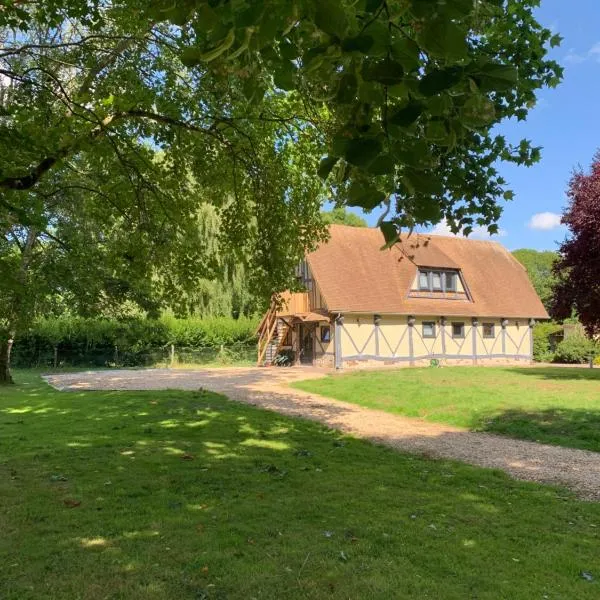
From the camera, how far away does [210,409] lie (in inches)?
474

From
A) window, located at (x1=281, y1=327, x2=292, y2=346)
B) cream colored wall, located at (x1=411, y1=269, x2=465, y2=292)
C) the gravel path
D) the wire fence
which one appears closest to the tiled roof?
cream colored wall, located at (x1=411, y1=269, x2=465, y2=292)

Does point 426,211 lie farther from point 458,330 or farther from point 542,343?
point 542,343

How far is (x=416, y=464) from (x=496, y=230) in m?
3.89

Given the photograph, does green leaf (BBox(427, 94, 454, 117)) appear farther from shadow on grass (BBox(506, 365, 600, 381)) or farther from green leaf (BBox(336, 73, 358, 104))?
shadow on grass (BBox(506, 365, 600, 381))

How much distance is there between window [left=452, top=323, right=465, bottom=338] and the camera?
29.9 meters

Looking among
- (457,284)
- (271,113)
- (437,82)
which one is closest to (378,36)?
(437,82)

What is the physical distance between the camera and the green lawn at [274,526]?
356cm

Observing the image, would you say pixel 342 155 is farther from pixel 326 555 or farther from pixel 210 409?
pixel 210 409

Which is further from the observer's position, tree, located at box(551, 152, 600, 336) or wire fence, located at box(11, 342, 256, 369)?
wire fence, located at box(11, 342, 256, 369)

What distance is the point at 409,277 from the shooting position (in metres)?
29.9

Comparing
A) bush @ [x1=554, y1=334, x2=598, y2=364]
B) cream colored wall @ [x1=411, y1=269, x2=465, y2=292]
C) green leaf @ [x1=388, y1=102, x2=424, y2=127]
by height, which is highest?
cream colored wall @ [x1=411, y1=269, x2=465, y2=292]

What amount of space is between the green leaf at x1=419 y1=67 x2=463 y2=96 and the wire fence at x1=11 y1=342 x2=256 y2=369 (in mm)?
30167

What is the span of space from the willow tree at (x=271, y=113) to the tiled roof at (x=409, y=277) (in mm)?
17321

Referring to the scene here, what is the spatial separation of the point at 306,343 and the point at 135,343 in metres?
9.23
